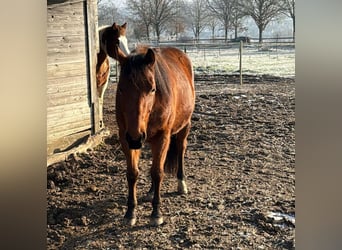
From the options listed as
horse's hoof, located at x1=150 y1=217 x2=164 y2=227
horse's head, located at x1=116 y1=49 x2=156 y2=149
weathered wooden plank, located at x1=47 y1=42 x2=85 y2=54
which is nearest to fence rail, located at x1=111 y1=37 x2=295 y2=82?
horse's head, located at x1=116 y1=49 x2=156 y2=149

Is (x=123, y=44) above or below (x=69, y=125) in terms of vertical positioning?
above

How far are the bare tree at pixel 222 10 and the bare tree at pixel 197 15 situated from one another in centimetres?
3

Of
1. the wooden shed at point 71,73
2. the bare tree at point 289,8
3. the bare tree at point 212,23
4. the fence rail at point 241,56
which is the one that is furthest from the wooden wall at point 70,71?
the bare tree at point 289,8

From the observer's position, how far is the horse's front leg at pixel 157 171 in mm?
1732

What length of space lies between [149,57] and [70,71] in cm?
35

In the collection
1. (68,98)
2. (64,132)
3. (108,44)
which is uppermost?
(108,44)

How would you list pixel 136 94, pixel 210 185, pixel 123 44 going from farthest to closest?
pixel 210 185, pixel 123 44, pixel 136 94

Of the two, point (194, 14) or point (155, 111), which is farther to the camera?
point (194, 14)

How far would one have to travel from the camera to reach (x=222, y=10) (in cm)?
174

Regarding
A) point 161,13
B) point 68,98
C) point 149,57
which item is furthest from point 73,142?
point 161,13

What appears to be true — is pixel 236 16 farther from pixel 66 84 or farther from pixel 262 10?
pixel 66 84
